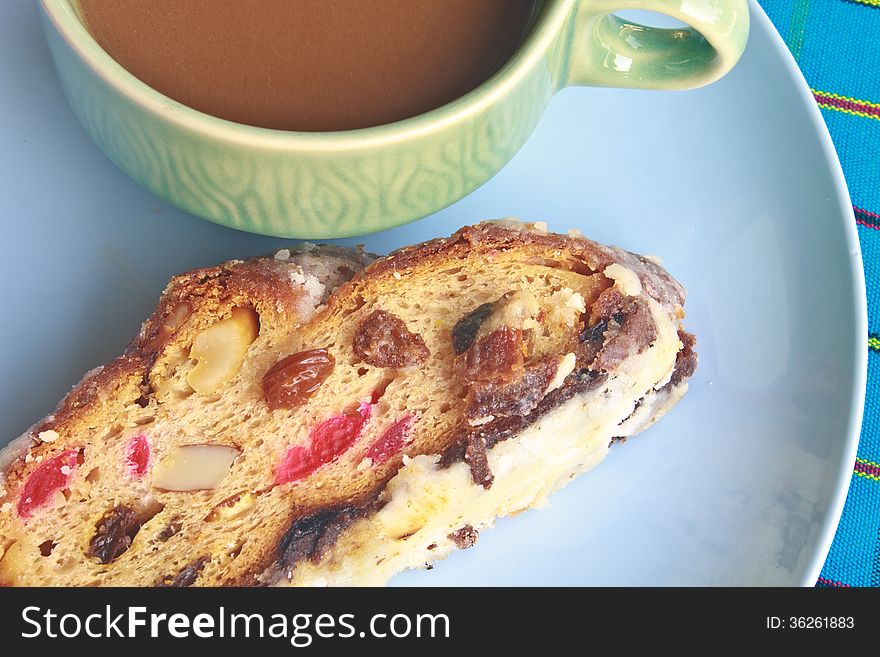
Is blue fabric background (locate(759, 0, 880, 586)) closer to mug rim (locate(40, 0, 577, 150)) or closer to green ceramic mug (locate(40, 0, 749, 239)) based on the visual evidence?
green ceramic mug (locate(40, 0, 749, 239))

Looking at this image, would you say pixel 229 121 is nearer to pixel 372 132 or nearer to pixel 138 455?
pixel 372 132

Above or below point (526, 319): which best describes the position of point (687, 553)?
below

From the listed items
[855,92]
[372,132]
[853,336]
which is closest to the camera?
[372,132]

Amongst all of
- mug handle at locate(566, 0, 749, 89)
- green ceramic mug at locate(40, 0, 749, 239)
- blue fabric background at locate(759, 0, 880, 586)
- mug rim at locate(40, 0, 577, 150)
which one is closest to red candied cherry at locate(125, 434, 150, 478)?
green ceramic mug at locate(40, 0, 749, 239)

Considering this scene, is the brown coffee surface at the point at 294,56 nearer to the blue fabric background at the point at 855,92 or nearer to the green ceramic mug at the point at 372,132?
the green ceramic mug at the point at 372,132

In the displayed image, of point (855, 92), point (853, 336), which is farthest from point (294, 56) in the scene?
point (855, 92)

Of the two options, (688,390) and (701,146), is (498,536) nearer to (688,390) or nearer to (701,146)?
(688,390)

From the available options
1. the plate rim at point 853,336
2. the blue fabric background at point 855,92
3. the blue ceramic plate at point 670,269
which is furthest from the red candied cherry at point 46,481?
the blue fabric background at point 855,92
